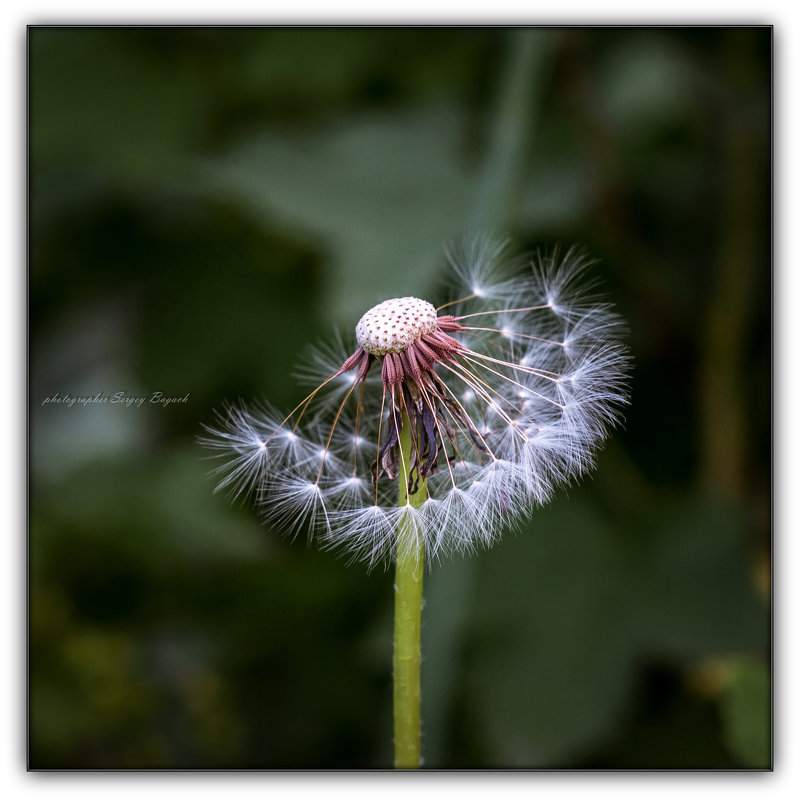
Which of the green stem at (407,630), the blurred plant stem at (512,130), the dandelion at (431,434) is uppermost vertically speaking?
the blurred plant stem at (512,130)

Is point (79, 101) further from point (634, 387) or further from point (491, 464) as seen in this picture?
point (491, 464)

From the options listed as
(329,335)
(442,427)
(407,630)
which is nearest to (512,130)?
(329,335)

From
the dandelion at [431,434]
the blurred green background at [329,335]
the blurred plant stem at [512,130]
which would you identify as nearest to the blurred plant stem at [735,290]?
the blurred green background at [329,335]

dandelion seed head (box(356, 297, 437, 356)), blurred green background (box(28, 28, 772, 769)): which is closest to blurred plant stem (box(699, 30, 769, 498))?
blurred green background (box(28, 28, 772, 769))

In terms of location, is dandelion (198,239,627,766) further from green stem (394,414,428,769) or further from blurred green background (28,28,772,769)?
blurred green background (28,28,772,769)

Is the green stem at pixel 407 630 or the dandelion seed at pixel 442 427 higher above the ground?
the dandelion seed at pixel 442 427

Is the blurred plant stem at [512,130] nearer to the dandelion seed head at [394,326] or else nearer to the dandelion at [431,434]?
the dandelion at [431,434]

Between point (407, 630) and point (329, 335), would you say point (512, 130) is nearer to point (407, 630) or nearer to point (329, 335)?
point (329, 335)

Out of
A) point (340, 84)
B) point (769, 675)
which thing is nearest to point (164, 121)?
point (340, 84)
